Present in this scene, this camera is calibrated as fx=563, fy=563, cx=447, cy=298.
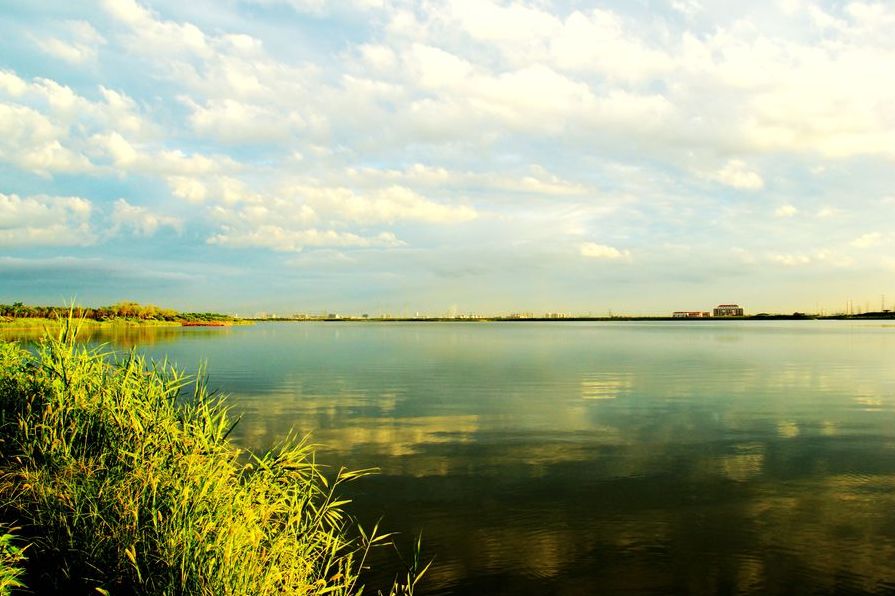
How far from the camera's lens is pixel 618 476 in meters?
16.5

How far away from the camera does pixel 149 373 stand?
477 inches

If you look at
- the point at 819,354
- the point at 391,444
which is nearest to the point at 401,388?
the point at 391,444

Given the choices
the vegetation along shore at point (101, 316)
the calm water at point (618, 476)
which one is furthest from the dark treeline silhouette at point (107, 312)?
the calm water at point (618, 476)

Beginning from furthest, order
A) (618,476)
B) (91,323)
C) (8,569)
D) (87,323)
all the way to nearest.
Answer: (91,323)
(87,323)
(618,476)
(8,569)

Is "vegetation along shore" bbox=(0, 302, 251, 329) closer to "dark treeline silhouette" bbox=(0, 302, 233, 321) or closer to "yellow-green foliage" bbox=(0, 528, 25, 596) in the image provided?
"dark treeline silhouette" bbox=(0, 302, 233, 321)

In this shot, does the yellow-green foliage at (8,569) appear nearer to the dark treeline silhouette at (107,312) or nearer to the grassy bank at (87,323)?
the grassy bank at (87,323)

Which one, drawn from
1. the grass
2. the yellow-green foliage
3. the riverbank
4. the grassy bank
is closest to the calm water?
the grass

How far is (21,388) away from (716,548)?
15.8 m

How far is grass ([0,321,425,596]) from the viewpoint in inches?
303

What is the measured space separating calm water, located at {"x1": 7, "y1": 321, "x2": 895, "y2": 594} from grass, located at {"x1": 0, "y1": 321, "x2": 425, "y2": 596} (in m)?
3.04

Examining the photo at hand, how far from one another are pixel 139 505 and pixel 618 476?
12.7m

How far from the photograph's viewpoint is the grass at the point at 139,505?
303 inches

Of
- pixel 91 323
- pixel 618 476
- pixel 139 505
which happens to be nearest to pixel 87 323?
pixel 618 476

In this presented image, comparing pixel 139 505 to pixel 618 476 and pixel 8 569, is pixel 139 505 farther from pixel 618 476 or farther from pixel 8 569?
pixel 618 476
